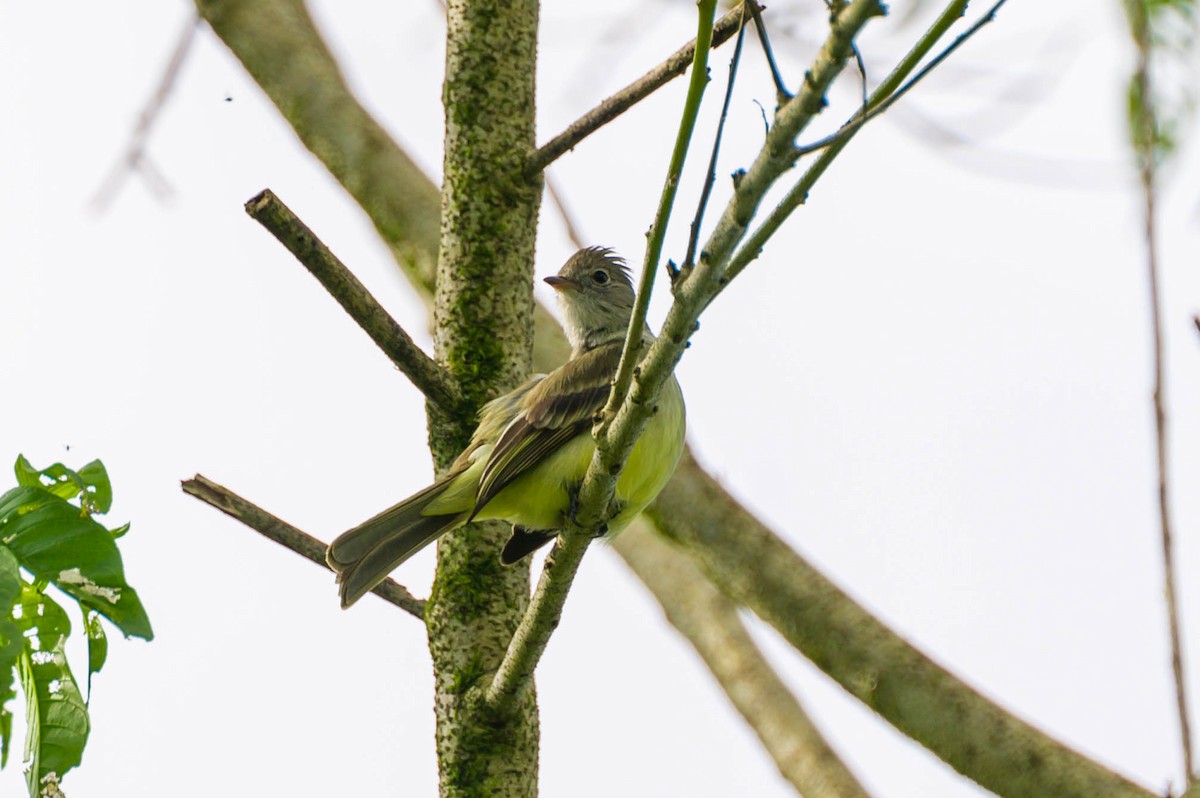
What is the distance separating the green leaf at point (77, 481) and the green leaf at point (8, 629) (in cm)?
28

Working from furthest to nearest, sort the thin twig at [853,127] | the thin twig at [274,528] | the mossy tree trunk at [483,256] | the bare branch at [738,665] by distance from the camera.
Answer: the bare branch at [738,665], the mossy tree trunk at [483,256], the thin twig at [274,528], the thin twig at [853,127]

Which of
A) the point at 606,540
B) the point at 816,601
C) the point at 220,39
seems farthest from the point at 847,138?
the point at 220,39

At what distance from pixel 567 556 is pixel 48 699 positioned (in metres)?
1.37

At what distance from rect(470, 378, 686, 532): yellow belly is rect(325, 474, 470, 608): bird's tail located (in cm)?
24

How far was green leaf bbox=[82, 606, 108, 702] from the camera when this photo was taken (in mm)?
3186

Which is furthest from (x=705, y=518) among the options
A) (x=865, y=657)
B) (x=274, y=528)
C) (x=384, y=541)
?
(x=274, y=528)

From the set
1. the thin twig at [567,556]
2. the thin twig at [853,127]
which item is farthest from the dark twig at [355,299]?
the thin twig at [853,127]

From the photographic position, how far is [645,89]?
4.41 metres

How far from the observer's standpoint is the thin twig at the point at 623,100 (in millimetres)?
4215

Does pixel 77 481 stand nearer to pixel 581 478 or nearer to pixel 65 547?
pixel 65 547

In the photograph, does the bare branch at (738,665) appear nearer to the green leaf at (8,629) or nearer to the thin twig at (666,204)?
the thin twig at (666,204)

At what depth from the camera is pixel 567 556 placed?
3.85 metres

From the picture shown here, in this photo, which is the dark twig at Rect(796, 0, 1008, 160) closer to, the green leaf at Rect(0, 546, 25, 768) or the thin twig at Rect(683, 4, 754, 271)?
the thin twig at Rect(683, 4, 754, 271)

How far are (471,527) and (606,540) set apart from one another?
0.82 meters
